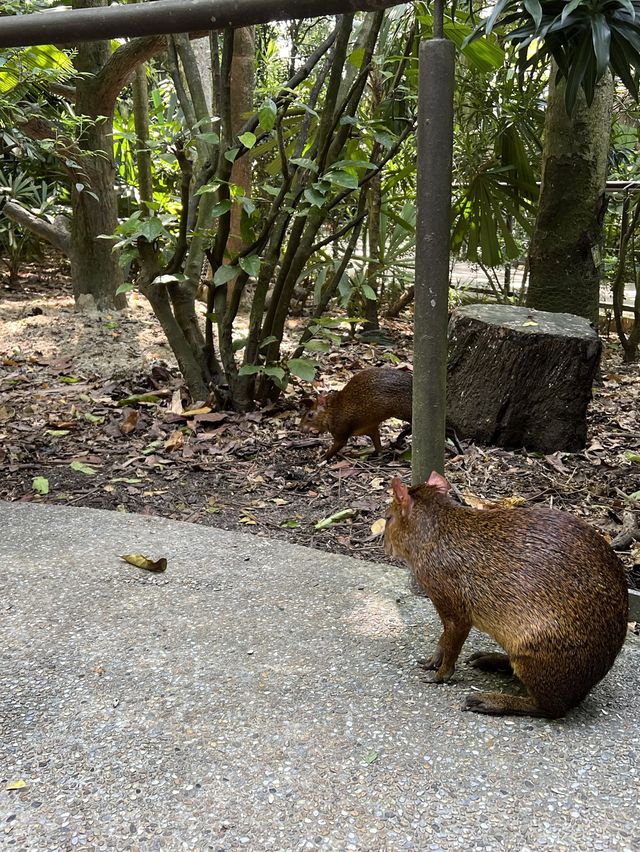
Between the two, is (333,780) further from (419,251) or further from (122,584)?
(419,251)

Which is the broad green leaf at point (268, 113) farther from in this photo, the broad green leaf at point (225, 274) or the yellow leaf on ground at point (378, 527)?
the yellow leaf on ground at point (378, 527)

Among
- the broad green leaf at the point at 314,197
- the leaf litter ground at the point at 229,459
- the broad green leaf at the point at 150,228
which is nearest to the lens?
the leaf litter ground at the point at 229,459

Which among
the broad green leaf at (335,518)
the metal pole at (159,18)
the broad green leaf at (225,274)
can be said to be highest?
the metal pole at (159,18)

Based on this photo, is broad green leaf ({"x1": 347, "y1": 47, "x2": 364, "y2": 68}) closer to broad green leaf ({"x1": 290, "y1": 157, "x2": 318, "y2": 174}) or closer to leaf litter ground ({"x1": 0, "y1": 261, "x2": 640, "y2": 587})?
broad green leaf ({"x1": 290, "y1": 157, "x2": 318, "y2": 174})

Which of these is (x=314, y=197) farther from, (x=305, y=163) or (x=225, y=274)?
(x=225, y=274)

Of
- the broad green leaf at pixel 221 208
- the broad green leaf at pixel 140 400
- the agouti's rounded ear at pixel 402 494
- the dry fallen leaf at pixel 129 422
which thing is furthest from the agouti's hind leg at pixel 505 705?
the broad green leaf at pixel 140 400

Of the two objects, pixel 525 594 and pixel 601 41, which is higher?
pixel 601 41

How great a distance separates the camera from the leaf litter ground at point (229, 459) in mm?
3766

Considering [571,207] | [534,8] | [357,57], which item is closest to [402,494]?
[534,8]

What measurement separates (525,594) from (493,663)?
35 centimetres

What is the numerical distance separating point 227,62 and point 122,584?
2687mm

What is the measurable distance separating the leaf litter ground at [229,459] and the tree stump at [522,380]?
0.13 meters

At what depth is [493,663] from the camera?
234 centimetres

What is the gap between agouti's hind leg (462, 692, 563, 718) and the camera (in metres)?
2.08
